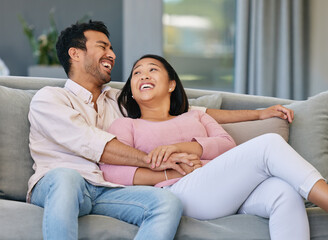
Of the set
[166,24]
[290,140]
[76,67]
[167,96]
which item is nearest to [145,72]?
[167,96]

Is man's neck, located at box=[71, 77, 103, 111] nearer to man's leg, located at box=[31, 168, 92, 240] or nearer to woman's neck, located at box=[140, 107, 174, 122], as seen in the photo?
woman's neck, located at box=[140, 107, 174, 122]

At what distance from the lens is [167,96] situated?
2033 millimetres

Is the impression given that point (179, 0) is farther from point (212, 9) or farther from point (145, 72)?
point (145, 72)

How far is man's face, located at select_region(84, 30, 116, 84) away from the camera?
6.77 ft

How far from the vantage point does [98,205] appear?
166 centimetres

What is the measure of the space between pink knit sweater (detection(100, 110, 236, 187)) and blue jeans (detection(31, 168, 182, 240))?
0.09m

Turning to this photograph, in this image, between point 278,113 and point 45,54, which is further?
point 45,54

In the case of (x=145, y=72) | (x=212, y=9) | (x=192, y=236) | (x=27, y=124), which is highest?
(x=212, y=9)

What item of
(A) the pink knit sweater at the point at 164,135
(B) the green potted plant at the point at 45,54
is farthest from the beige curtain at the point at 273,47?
(A) the pink knit sweater at the point at 164,135

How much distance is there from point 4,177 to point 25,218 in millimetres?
337

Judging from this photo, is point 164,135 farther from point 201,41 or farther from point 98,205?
point 201,41

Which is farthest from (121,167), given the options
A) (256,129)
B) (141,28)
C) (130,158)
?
(141,28)

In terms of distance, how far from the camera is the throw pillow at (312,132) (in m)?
1.96

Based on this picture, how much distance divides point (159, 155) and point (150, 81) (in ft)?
1.34
